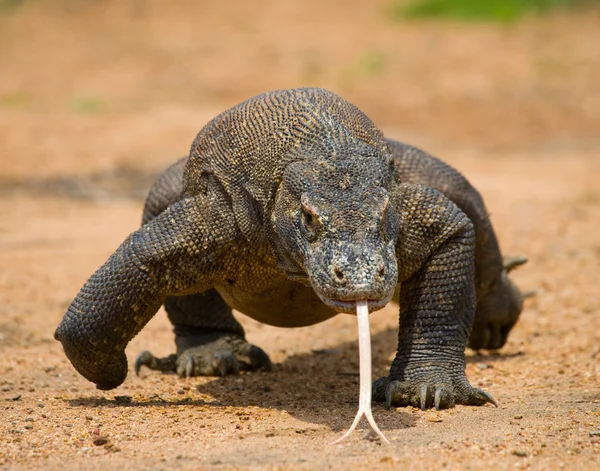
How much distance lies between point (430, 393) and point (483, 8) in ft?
74.5

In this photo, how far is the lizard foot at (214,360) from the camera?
229 inches

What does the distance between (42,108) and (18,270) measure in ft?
37.4

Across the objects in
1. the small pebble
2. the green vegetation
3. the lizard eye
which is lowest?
the small pebble

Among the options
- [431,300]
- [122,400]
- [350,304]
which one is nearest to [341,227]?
[350,304]

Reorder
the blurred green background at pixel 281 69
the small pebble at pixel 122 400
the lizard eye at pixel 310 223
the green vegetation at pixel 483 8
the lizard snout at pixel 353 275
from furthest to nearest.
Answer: the green vegetation at pixel 483 8
the blurred green background at pixel 281 69
the small pebble at pixel 122 400
the lizard eye at pixel 310 223
the lizard snout at pixel 353 275

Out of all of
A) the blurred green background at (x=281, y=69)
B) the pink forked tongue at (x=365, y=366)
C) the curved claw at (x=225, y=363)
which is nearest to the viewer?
the pink forked tongue at (x=365, y=366)

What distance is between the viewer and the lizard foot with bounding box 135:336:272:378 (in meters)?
5.82

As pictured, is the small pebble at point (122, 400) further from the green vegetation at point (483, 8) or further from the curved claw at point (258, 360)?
the green vegetation at point (483, 8)

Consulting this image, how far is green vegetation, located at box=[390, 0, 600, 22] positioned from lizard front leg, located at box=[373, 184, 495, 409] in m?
21.4

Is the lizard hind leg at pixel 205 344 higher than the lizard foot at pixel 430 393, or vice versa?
the lizard hind leg at pixel 205 344

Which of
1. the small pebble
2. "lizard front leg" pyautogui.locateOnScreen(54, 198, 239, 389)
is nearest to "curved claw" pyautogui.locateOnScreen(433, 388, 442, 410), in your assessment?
"lizard front leg" pyautogui.locateOnScreen(54, 198, 239, 389)

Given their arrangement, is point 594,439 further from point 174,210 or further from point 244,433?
point 174,210

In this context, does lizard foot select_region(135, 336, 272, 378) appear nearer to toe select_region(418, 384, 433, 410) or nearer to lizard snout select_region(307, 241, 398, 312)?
toe select_region(418, 384, 433, 410)

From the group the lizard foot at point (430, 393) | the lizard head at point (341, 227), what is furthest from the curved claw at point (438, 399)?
the lizard head at point (341, 227)
